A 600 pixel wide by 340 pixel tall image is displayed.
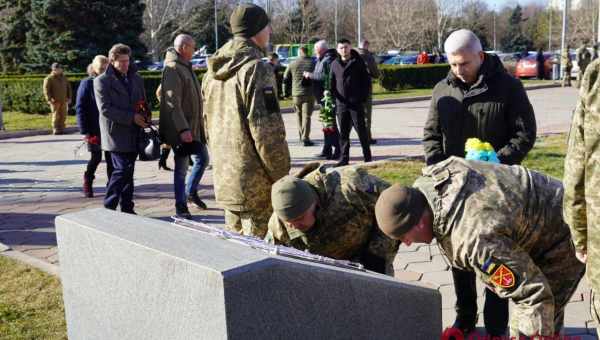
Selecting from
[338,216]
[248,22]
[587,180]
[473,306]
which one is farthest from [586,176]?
[248,22]

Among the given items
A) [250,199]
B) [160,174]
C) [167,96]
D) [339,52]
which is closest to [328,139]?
[339,52]

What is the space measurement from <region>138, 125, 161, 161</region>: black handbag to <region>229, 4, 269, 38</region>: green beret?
8.08 ft

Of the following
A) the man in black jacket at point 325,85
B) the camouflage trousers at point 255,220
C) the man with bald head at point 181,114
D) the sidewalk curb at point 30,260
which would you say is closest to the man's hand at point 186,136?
the man with bald head at point 181,114

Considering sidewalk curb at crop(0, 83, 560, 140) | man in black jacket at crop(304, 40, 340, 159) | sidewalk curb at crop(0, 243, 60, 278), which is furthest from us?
sidewalk curb at crop(0, 83, 560, 140)

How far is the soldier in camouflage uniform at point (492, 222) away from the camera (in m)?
2.63

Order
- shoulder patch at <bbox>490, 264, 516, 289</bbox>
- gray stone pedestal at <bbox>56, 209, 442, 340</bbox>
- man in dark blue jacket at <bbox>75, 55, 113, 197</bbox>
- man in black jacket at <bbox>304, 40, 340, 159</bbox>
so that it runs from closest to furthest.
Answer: gray stone pedestal at <bbox>56, 209, 442, 340</bbox>, shoulder patch at <bbox>490, 264, 516, 289</bbox>, man in dark blue jacket at <bbox>75, 55, 113, 197</bbox>, man in black jacket at <bbox>304, 40, 340, 159</bbox>

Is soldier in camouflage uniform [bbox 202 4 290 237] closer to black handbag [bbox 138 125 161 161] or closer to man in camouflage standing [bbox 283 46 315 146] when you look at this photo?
black handbag [bbox 138 125 161 161]

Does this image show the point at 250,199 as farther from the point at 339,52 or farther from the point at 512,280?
the point at 339,52

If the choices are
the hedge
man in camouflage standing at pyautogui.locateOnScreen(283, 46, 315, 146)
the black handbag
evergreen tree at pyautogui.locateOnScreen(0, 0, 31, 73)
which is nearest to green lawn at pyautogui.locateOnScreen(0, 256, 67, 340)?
the black handbag

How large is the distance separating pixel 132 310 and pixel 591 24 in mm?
54864

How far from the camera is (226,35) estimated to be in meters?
52.2

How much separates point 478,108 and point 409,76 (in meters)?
23.4

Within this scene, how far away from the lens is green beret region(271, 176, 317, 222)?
3.20m

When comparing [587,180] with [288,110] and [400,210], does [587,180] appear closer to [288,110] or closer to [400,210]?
[400,210]
